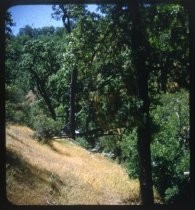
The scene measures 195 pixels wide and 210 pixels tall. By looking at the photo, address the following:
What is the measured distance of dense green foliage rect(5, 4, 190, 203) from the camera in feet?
10.6

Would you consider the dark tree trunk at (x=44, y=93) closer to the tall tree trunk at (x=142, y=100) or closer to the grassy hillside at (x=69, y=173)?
the grassy hillside at (x=69, y=173)

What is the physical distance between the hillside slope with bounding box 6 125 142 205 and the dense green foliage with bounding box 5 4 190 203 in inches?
8.6

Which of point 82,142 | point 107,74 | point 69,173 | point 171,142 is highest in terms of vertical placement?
point 107,74

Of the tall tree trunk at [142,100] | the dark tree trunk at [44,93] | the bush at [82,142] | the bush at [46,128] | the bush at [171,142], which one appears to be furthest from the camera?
the dark tree trunk at [44,93]

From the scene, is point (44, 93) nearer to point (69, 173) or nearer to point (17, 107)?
point (17, 107)

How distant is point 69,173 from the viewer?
4.98 metres

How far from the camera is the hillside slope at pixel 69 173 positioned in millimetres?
3455

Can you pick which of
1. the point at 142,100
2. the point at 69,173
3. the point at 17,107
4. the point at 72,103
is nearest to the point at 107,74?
the point at 72,103

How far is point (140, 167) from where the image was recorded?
321 centimetres

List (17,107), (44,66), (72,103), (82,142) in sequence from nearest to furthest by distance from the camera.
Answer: (82,142) < (72,103) < (17,107) < (44,66)

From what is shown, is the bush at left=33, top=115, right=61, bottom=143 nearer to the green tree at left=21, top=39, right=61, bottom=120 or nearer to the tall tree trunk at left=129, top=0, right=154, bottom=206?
the green tree at left=21, top=39, right=61, bottom=120

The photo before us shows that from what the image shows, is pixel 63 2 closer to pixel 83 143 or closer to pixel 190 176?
pixel 83 143

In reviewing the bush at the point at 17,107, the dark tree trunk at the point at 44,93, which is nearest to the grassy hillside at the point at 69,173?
the bush at the point at 17,107

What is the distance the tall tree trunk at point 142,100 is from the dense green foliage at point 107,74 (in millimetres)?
38
